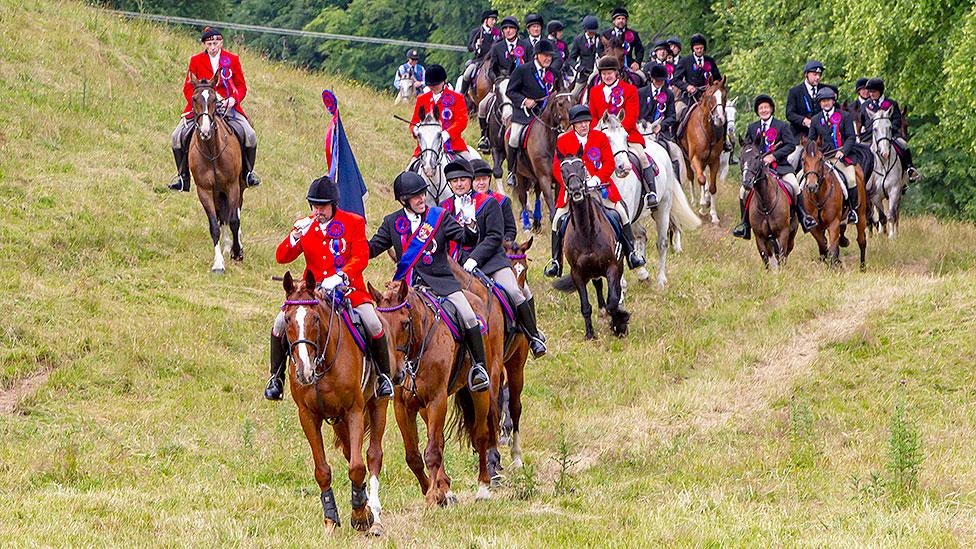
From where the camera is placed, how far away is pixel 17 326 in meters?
16.5

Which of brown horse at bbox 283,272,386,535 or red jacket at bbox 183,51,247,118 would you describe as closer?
brown horse at bbox 283,272,386,535

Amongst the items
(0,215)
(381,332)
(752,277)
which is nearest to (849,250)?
(752,277)

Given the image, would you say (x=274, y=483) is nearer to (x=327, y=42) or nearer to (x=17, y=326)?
(x=17, y=326)

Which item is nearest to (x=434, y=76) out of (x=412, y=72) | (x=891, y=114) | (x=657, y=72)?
(x=657, y=72)

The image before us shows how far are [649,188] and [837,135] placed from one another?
526cm

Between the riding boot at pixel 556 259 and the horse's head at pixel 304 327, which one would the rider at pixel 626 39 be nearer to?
the riding boot at pixel 556 259

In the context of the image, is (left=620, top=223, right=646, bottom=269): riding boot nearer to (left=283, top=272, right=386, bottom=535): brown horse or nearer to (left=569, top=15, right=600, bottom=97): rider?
(left=283, top=272, right=386, bottom=535): brown horse

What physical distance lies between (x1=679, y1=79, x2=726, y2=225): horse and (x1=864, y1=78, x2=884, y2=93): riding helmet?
2.60 m

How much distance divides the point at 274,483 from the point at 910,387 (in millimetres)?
7415

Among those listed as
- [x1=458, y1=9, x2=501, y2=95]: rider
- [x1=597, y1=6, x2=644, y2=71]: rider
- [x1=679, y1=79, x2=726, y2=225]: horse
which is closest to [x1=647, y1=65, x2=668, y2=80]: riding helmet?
[x1=597, y1=6, x2=644, y2=71]: rider

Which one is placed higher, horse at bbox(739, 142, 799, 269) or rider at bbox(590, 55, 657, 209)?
rider at bbox(590, 55, 657, 209)

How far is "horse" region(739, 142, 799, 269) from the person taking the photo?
2206 centimetres

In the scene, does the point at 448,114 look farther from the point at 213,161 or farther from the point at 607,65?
the point at 213,161

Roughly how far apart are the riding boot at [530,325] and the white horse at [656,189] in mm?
6097
